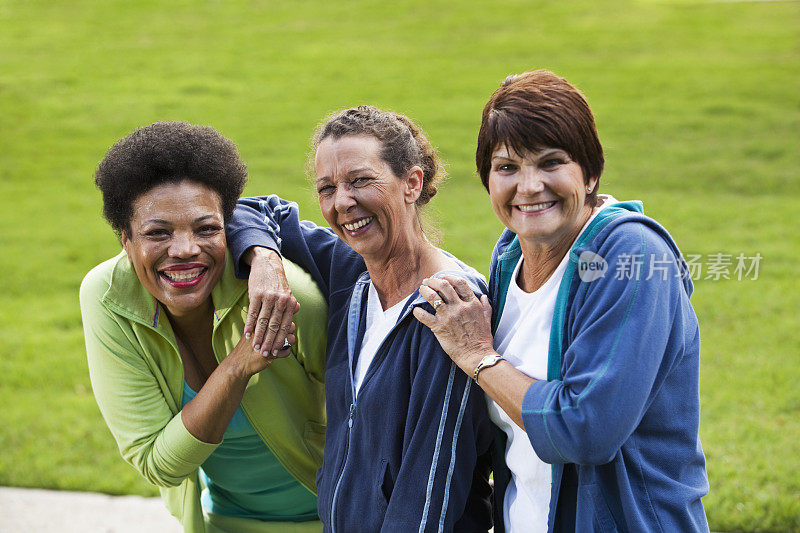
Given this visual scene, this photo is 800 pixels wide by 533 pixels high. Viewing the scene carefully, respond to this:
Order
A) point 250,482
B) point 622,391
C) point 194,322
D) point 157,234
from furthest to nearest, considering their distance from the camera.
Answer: point 250,482, point 194,322, point 157,234, point 622,391

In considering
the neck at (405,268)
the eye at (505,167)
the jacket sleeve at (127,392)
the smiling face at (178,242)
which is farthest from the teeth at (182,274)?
the eye at (505,167)

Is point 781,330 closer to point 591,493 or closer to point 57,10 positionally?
point 591,493

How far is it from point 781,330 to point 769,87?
23.7 feet

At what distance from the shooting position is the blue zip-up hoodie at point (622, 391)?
6.05ft

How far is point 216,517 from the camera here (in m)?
2.98

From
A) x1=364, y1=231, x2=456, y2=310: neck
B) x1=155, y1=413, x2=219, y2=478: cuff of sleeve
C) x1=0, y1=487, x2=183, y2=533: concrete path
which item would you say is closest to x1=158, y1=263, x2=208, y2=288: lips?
x1=155, y1=413, x2=219, y2=478: cuff of sleeve

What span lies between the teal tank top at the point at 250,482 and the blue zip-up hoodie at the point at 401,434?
1.07 ft

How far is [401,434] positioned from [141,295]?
0.96 meters

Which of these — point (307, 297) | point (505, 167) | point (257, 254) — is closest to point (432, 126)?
point (307, 297)

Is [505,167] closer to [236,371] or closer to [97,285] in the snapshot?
[236,371]

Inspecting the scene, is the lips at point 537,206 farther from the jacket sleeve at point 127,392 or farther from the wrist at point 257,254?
the jacket sleeve at point 127,392

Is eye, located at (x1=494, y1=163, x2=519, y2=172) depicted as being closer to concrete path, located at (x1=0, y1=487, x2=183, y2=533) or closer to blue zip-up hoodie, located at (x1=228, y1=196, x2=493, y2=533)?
blue zip-up hoodie, located at (x1=228, y1=196, x2=493, y2=533)

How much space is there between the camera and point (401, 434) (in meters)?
2.30

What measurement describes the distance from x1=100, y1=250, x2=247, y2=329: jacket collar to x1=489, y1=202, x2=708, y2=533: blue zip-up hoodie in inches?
44.0
